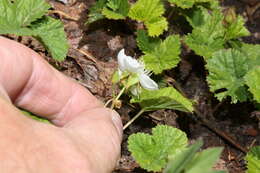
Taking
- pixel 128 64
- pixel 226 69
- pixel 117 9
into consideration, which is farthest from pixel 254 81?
pixel 117 9

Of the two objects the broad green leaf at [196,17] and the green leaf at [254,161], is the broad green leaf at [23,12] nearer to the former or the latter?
the broad green leaf at [196,17]

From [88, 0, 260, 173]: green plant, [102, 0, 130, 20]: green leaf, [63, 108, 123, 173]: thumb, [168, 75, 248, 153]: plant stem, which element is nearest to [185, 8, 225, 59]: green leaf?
[88, 0, 260, 173]: green plant

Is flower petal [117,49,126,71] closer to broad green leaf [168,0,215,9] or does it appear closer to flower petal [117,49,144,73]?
flower petal [117,49,144,73]

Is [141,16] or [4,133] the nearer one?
[4,133]

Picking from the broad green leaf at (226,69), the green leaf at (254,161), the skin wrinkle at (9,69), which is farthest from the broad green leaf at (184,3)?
the skin wrinkle at (9,69)

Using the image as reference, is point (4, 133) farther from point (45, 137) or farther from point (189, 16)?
point (189, 16)

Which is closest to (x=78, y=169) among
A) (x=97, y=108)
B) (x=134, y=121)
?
(x=97, y=108)

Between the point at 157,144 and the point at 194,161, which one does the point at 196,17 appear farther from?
the point at 194,161

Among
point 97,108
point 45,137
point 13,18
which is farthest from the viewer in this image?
point 13,18
